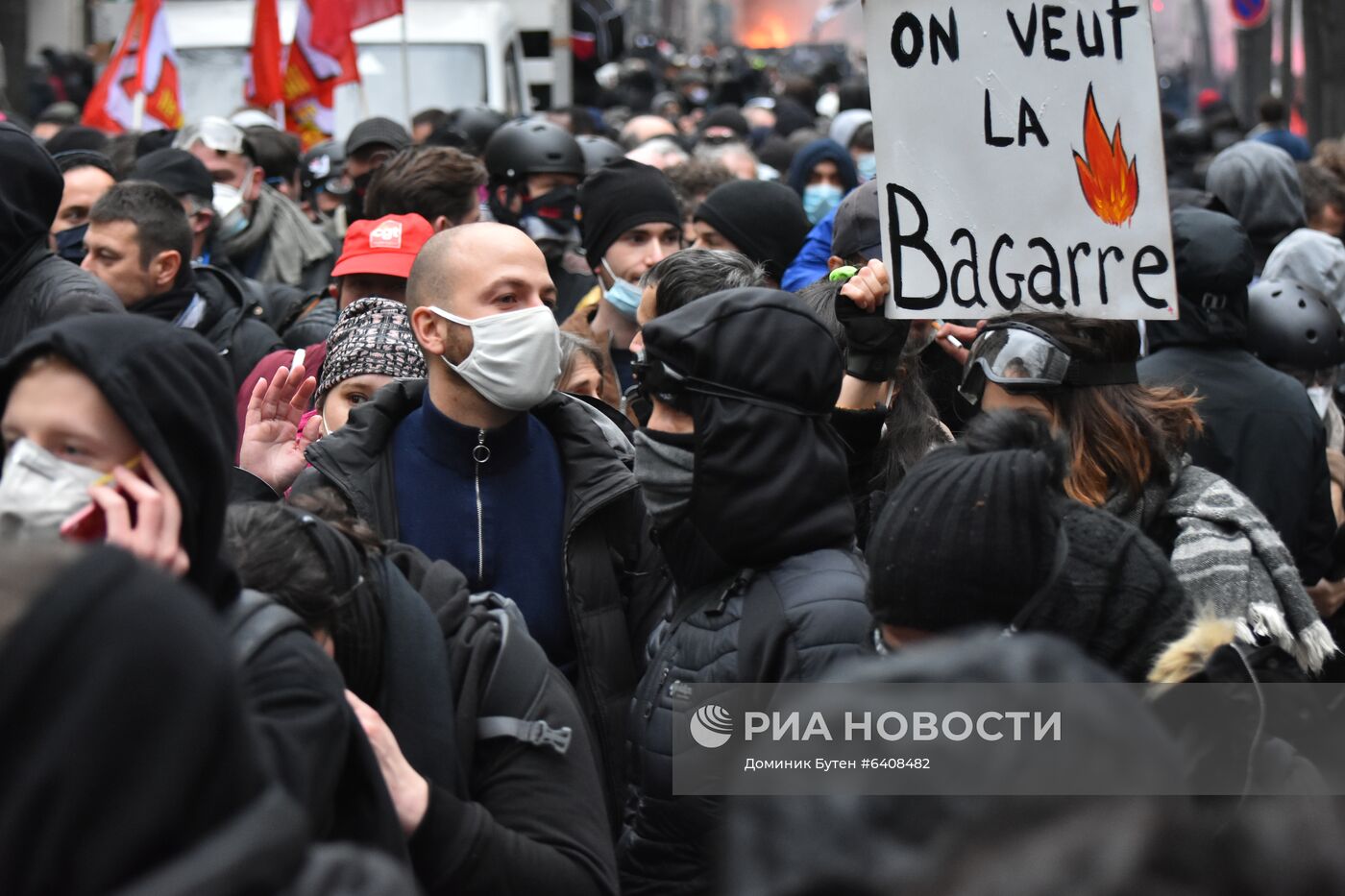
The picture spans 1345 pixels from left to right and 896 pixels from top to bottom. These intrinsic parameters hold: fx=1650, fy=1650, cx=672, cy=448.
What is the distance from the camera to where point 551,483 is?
3557mm

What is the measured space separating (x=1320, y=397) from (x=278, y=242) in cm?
477

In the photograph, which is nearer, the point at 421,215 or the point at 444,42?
the point at 421,215

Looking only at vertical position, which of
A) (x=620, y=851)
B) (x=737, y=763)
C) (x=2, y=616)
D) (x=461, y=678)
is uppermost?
(x=2, y=616)

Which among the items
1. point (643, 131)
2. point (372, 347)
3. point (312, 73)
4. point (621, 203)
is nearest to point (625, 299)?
point (621, 203)

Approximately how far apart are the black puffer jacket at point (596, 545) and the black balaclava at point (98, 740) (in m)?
2.09

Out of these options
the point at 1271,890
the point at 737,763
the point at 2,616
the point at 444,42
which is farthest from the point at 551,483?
the point at 444,42

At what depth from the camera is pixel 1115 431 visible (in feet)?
10.8

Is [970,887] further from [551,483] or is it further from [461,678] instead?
[551,483]

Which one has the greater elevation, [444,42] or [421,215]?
[444,42]

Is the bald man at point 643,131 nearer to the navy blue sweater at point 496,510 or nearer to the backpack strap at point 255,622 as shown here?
the navy blue sweater at point 496,510

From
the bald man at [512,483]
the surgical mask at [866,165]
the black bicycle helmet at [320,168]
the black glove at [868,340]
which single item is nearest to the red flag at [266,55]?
the black bicycle helmet at [320,168]

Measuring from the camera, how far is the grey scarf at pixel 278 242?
773cm

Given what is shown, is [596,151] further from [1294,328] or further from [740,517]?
[740,517]

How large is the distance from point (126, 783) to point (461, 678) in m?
Answer: 1.33
